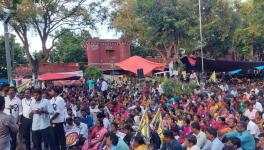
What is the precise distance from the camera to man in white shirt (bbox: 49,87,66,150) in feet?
27.3

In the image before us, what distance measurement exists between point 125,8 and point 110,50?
27.5ft

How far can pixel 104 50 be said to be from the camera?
1464 inches

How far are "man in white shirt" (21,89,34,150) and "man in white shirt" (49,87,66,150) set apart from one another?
46cm

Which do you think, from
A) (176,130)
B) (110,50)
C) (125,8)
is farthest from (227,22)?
(176,130)

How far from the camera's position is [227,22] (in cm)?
2858

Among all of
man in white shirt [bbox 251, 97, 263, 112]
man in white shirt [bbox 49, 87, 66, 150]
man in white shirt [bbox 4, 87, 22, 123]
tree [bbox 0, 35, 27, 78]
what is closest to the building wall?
tree [bbox 0, 35, 27, 78]

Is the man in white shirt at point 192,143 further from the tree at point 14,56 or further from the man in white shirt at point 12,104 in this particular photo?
the tree at point 14,56

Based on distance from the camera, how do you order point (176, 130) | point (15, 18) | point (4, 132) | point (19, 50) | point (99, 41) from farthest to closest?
1. point (19, 50)
2. point (99, 41)
3. point (15, 18)
4. point (176, 130)
5. point (4, 132)

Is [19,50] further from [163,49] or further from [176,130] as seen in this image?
[176,130]

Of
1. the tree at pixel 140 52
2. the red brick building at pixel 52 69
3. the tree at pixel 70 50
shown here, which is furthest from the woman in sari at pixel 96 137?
the tree at pixel 140 52

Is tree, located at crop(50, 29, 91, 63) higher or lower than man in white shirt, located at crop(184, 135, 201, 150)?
higher

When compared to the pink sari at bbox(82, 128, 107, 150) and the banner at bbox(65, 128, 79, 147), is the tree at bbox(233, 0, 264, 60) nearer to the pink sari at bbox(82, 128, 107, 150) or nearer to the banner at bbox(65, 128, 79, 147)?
the banner at bbox(65, 128, 79, 147)

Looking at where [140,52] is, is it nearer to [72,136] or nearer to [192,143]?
[72,136]

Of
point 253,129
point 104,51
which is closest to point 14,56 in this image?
point 104,51
